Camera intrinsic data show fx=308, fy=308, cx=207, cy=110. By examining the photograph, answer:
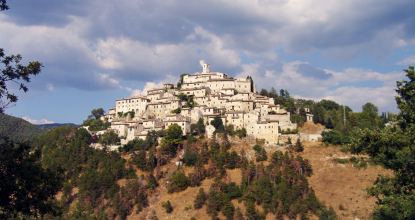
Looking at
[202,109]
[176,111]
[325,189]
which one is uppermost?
[202,109]

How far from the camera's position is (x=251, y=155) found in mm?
54125

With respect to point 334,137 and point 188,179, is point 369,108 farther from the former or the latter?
point 188,179

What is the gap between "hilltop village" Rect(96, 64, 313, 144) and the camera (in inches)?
2296

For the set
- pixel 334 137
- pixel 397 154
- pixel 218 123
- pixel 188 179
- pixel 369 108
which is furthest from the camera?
pixel 369 108

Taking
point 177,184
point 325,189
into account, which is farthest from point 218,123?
point 325,189

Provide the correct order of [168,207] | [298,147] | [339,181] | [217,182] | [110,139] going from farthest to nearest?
[110,139] → [298,147] → [217,182] → [339,181] → [168,207]

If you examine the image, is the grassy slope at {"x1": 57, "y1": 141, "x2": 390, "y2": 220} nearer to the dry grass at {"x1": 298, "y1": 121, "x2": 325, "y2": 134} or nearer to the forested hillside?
the forested hillside

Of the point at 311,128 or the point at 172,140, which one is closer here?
the point at 172,140

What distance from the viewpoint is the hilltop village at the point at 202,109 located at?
58312 mm

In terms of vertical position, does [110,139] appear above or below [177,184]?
above

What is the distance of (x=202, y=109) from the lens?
213ft

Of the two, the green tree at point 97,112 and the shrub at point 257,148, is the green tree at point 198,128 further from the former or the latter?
the green tree at point 97,112

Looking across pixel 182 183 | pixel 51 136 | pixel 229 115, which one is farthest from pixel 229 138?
pixel 51 136

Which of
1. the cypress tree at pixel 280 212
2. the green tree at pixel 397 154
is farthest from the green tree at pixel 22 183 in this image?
the cypress tree at pixel 280 212
